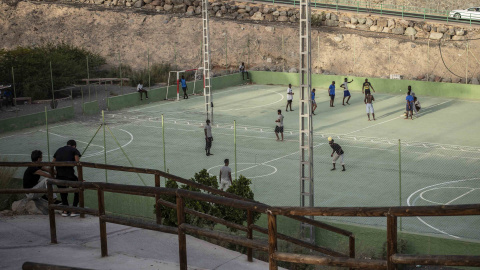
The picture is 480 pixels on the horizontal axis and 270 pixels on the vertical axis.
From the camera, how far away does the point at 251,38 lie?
57.9 metres

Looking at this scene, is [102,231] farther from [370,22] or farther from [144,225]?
[370,22]

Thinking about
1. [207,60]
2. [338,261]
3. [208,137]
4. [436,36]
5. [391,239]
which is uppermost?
[436,36]

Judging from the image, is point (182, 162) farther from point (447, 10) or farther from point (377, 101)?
point (447, 10)

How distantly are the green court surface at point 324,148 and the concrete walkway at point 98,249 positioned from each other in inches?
415

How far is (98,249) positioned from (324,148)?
22120 millimetres

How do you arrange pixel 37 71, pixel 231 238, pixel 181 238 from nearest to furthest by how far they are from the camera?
pixel 231 238 < pixel 181 238 < pixel 37 71

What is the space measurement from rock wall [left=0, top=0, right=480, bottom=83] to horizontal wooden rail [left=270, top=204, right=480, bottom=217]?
144 ft

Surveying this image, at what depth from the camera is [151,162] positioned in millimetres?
29500

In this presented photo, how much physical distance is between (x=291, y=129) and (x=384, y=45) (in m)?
21.3

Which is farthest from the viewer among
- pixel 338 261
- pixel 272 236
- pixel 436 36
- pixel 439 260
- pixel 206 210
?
pixel 436 36

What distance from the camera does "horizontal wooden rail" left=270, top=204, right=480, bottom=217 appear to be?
6.19 m

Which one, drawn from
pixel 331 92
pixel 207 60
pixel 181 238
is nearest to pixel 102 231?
pixel 181 238

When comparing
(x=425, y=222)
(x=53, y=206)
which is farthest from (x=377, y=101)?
(x=53, y=206)

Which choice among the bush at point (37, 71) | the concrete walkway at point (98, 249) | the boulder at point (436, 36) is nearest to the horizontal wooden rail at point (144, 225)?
the concrete walkway at point (98, 249)
